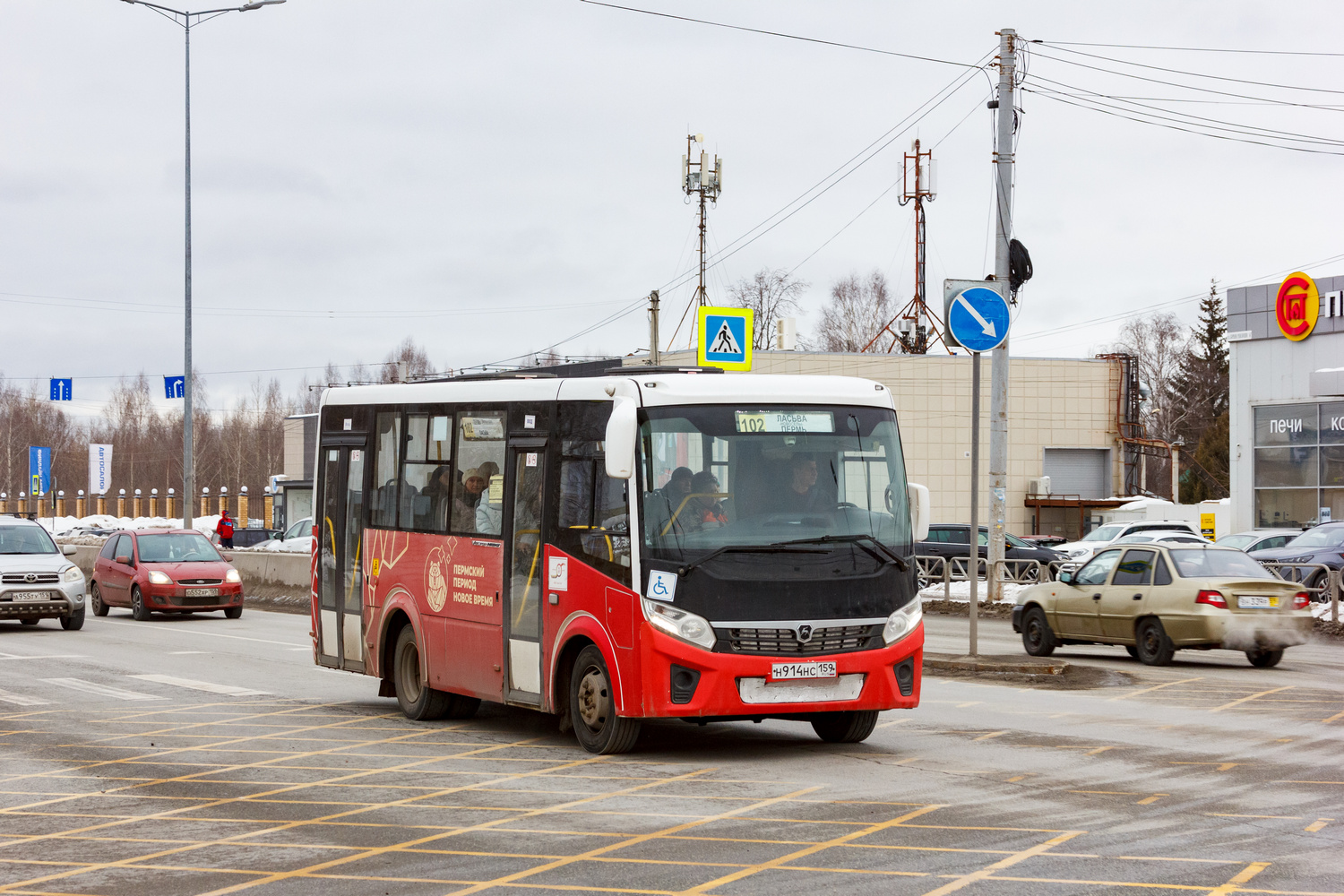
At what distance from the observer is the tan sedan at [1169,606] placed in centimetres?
1738

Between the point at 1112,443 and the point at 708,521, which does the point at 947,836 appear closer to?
the point at 708,521

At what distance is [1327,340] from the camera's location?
41.9m

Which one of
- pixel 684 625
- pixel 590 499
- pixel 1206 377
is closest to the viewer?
pixel 684 625

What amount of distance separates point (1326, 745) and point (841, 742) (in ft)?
11.5

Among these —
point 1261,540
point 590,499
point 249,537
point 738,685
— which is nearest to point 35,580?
point 590,499

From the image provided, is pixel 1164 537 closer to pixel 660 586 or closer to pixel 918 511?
pixel 918 511

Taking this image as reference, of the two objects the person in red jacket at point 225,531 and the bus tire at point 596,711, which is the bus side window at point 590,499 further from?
the person in red jacket at point 225,531

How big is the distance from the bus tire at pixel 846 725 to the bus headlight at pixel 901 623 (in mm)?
724

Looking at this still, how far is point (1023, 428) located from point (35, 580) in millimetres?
43674

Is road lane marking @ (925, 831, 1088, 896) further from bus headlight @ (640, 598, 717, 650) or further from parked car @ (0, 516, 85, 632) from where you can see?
parked car @ (0, 516, 85, 632)

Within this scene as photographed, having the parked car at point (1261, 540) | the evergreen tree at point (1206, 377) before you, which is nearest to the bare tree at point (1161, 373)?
the evergreen tree at point (1206, 377)

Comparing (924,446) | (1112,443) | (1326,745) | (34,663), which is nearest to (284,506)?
(924,446)

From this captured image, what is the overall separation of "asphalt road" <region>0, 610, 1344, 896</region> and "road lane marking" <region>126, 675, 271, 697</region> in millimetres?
176

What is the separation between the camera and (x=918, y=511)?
1104cm
